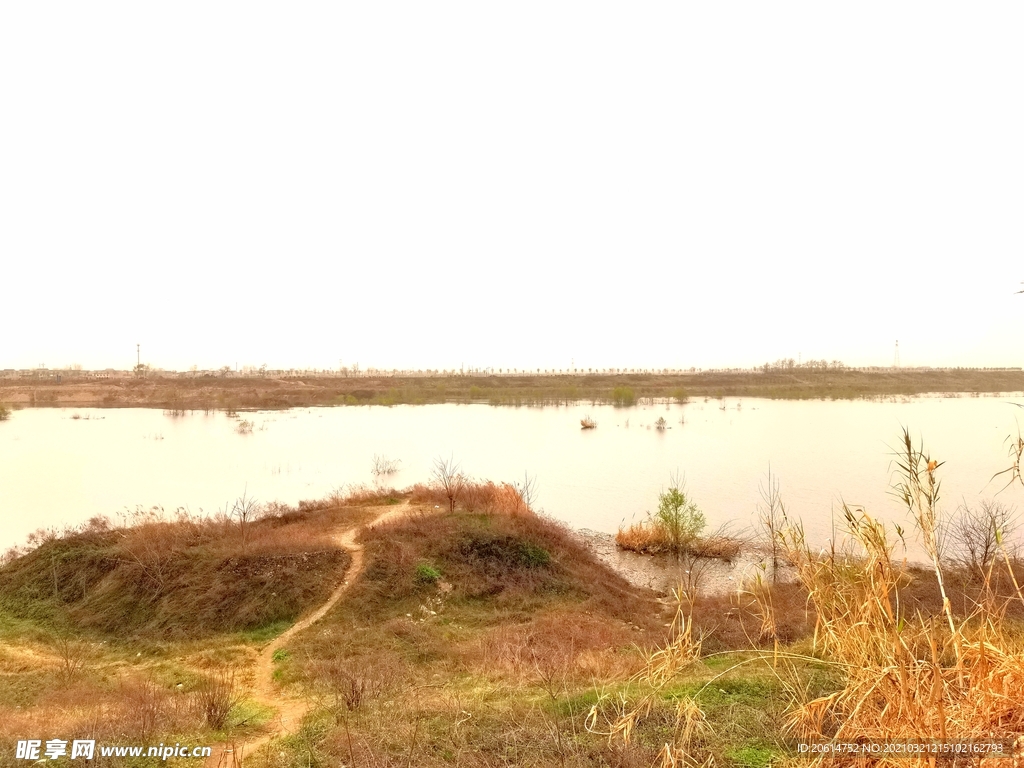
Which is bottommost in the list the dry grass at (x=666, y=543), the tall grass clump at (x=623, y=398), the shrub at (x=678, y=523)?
the dry grass at (x=666, y=543)

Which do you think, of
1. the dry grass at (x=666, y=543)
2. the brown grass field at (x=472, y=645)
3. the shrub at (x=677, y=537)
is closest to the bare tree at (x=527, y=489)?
the brown grass field at (x=472, y=645)

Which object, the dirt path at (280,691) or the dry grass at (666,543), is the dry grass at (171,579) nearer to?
the dirt path at (280,691)

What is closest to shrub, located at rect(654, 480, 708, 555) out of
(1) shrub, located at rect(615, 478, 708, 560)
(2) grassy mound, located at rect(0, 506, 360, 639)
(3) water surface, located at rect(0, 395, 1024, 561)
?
(1) shrub, located at rect(615, 478, 708, 560)

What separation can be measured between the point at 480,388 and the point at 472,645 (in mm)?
54125

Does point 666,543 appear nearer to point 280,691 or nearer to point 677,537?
point 677,537

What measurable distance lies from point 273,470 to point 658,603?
55.4 ft

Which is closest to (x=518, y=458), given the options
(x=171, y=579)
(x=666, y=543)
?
(x=666, y=543)

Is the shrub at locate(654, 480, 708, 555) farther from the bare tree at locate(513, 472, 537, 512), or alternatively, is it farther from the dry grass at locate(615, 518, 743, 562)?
the bare tree at locate(513, 472, 537, 512)

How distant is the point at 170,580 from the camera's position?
33.0ft

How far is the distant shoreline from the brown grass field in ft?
121

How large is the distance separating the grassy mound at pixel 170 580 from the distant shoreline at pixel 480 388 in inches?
1410

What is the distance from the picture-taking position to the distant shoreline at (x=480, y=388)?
47375 mm

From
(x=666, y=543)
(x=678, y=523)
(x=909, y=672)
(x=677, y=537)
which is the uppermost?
(x=909, y=672)

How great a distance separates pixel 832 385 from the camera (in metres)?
60.9
